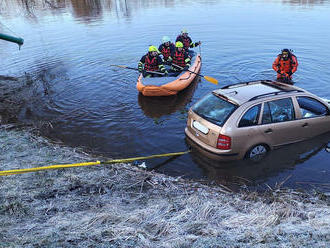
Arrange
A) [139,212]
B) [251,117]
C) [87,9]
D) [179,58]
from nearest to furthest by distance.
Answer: [139,212], [251,117], [179,58], [87,9]

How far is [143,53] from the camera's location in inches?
753

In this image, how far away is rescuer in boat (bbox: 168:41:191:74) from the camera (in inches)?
521

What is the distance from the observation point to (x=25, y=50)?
20.5 m

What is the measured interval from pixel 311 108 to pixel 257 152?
7.28 feet

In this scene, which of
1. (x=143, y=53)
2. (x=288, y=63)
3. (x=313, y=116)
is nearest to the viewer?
(x=313, y=116)

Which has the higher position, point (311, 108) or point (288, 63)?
point (288, 63)

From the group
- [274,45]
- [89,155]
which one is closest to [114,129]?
[89,155]

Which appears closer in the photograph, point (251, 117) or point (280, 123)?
point (251, 117)

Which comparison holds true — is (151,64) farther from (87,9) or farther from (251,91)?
(87,9)

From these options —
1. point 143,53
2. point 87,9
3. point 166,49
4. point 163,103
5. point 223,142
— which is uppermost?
point 87,9

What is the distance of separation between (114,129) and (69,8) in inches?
1337

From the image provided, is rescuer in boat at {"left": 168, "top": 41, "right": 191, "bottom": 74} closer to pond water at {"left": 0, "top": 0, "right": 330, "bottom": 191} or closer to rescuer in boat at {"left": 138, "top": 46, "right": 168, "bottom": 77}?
rescuer in boat at {"left": 138, "top": 46, "right": 168, "bottom": 77}

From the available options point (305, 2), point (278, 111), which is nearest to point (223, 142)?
point (278, 111)

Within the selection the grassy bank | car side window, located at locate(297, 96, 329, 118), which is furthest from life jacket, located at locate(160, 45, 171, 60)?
the grassy bank
